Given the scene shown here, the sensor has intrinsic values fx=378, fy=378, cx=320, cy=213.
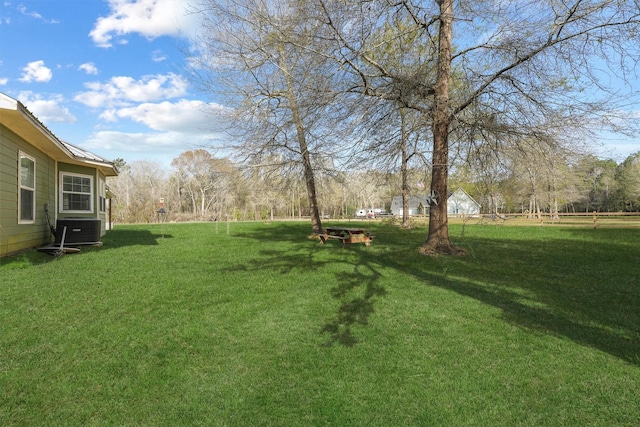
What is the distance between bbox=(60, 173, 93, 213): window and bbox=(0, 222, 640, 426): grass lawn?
3847 mm

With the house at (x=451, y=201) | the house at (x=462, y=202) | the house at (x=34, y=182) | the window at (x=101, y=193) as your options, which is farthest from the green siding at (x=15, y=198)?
the house at (x=462, y=202)

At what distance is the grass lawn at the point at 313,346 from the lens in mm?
2766

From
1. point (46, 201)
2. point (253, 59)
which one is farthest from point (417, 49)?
point (46, 201)

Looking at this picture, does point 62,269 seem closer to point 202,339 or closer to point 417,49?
point 202,339

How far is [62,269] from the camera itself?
21.8 feet

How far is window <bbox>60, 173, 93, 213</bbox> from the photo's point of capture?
10477mm

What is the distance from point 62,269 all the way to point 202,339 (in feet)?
14.0

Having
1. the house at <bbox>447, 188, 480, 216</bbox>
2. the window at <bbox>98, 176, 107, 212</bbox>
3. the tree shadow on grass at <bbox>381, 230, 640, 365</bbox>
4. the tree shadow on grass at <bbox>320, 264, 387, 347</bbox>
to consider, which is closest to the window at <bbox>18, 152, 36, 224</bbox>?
the window at <bbox>98, 176, 107, 212</bbox>

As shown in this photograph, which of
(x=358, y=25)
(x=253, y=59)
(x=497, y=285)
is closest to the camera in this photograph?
(x=497, y=285)

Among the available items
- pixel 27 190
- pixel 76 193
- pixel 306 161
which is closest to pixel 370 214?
pixel 306 161

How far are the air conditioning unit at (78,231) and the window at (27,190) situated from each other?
601 millimetres

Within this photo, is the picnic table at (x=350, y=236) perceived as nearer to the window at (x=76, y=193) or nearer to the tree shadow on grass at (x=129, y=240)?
the tree shadow on grass at (x=129, y=240)

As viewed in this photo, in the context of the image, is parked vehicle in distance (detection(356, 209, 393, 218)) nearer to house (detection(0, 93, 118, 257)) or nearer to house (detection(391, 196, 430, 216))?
house (detection(391, 196, 430, 216))

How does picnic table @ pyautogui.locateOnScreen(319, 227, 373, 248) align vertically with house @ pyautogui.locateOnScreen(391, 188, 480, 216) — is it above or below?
below
